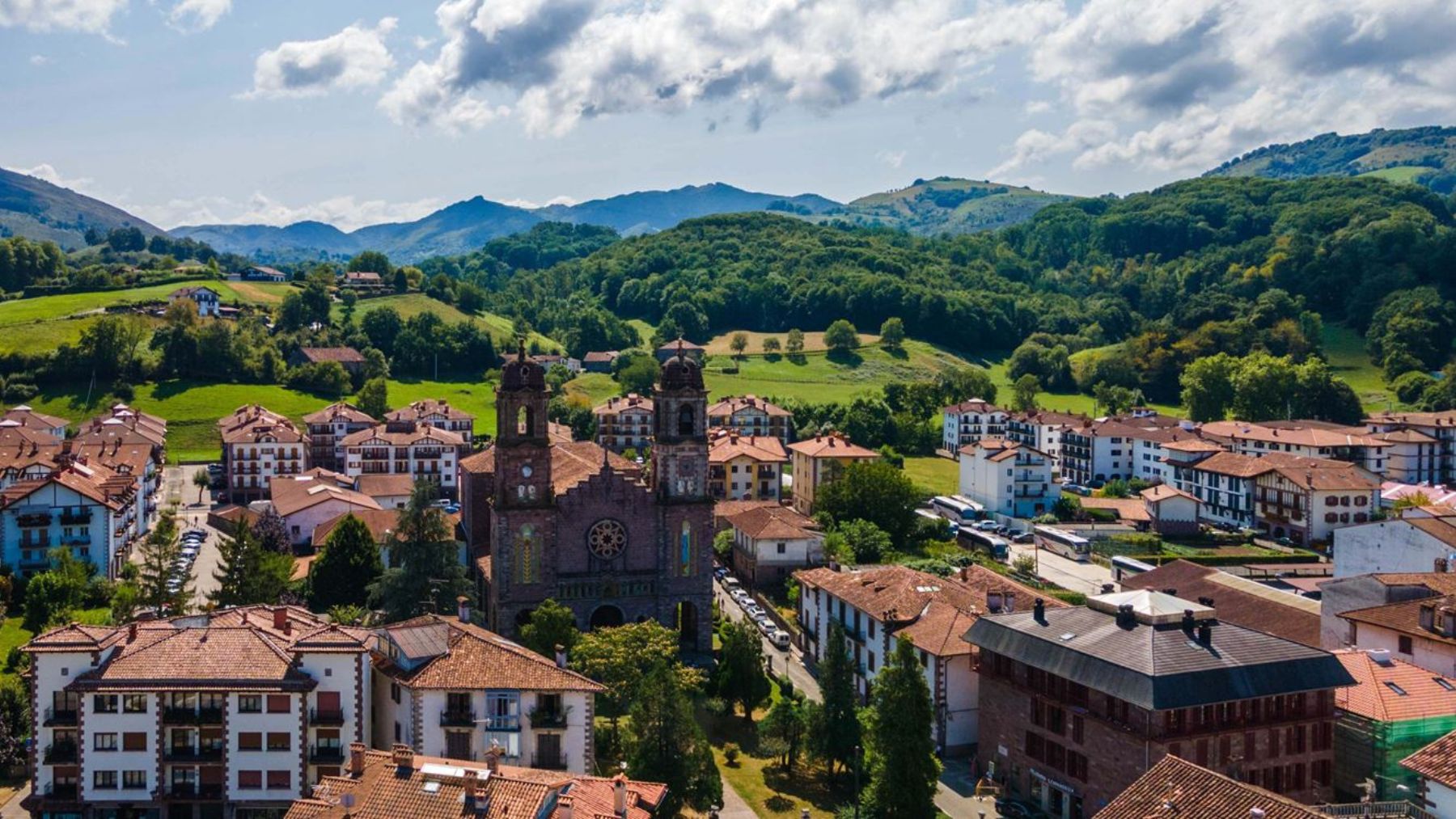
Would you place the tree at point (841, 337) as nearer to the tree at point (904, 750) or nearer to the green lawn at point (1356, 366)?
the green lawn at point (1356, 366)

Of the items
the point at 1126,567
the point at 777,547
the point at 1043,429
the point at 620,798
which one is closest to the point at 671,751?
the point at 620,798

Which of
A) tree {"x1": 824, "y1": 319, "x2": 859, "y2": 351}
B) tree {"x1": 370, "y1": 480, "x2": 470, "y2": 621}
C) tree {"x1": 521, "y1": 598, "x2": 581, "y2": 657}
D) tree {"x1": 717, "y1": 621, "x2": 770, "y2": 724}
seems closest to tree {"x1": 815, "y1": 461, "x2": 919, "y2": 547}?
tree {"x1": 370, "y1": 480, "x2": 470, "y2": 621}

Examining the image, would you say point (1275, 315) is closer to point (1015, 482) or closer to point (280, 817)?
point (1015, 482)

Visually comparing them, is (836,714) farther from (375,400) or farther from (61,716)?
(375,400)

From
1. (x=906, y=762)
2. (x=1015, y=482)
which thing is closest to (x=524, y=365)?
(x=906, y=762)

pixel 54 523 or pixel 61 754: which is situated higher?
pixel 54 523

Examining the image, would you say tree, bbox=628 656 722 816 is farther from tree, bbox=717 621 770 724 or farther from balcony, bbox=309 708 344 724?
tree, bbox=717 621 770 724

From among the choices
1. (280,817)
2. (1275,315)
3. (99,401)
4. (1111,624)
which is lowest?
(280,817)

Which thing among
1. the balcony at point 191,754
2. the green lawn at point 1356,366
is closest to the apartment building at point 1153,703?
the balcony at point 191,754
